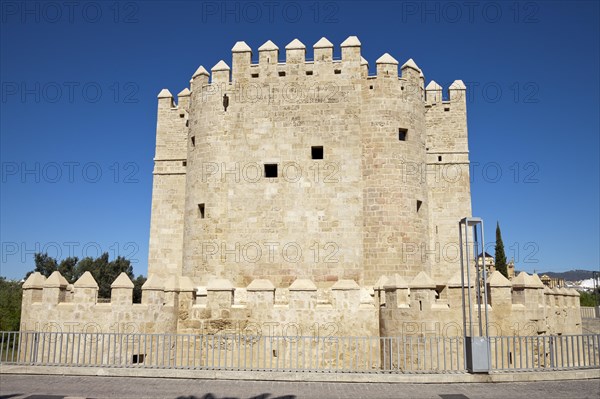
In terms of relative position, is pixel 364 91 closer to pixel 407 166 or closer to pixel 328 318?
pixel 407 166

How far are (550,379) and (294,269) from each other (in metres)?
9.44

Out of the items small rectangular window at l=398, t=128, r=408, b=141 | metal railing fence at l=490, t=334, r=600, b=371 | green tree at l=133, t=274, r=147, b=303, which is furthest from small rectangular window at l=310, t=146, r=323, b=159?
green tree at l=133, t=274, r=147, b=303

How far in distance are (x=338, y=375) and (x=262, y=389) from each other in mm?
1655

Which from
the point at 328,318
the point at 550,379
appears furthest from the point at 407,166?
the point at 550,379

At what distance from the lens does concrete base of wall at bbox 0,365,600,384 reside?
31.6 feet

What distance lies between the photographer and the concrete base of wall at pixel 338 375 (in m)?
9.62

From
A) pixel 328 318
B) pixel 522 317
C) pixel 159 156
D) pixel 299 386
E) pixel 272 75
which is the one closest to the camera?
pixel 299 386

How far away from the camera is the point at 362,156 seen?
18.2 metres

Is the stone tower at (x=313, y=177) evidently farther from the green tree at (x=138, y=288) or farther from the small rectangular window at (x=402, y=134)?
the green tree at (x=138, y=288)

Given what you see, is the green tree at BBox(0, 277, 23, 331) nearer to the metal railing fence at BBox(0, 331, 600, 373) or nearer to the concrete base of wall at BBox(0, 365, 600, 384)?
the metal railing fence at BBox(0, 331, 600, 373)

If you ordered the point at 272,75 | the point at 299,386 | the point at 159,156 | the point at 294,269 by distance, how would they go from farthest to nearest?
1. the point at 159,156
2. the point at 272,75
3. the point at 294,269
4. the point at 299,386

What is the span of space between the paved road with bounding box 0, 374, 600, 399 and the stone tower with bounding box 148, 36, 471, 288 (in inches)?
307

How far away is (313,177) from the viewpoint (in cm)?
1814

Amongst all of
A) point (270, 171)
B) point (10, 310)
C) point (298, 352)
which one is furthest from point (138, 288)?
point (298, 352)
